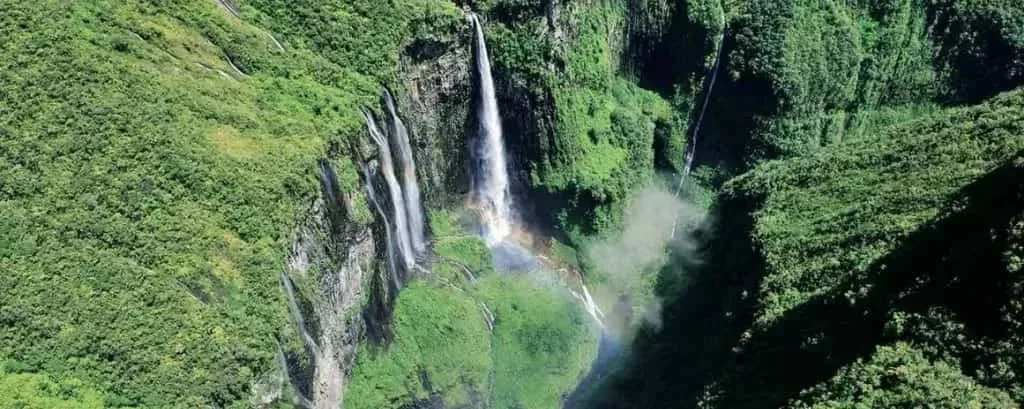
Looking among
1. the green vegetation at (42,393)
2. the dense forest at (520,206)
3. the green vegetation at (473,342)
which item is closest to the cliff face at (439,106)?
the dense forest at (520,206)

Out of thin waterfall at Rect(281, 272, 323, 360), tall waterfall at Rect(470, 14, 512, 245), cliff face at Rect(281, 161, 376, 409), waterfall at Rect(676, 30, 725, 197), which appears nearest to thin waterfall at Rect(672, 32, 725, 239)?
waterfall at Rect(676, 30, 725, 197)

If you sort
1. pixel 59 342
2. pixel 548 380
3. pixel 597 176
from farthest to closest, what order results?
pixel 597 176 < pixel 548 380 < pixel 59 342

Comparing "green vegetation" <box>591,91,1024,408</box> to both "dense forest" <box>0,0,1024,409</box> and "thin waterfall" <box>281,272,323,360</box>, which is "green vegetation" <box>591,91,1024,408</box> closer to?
"dense forest" <box>0,0,1024,409</box>

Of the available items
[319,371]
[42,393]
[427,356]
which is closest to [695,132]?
[427,356]

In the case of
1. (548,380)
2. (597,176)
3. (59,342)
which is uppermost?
(597,176)

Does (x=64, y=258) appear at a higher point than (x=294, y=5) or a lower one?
lower

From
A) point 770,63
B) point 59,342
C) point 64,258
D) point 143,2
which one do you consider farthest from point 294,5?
point 770,63

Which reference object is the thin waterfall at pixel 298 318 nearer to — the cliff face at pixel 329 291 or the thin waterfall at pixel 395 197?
the cliff face at pixel 329 291

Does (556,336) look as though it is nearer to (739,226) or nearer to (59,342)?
(739,226)

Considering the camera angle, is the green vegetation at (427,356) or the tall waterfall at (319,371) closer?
the tall waterfall at (319,371)
